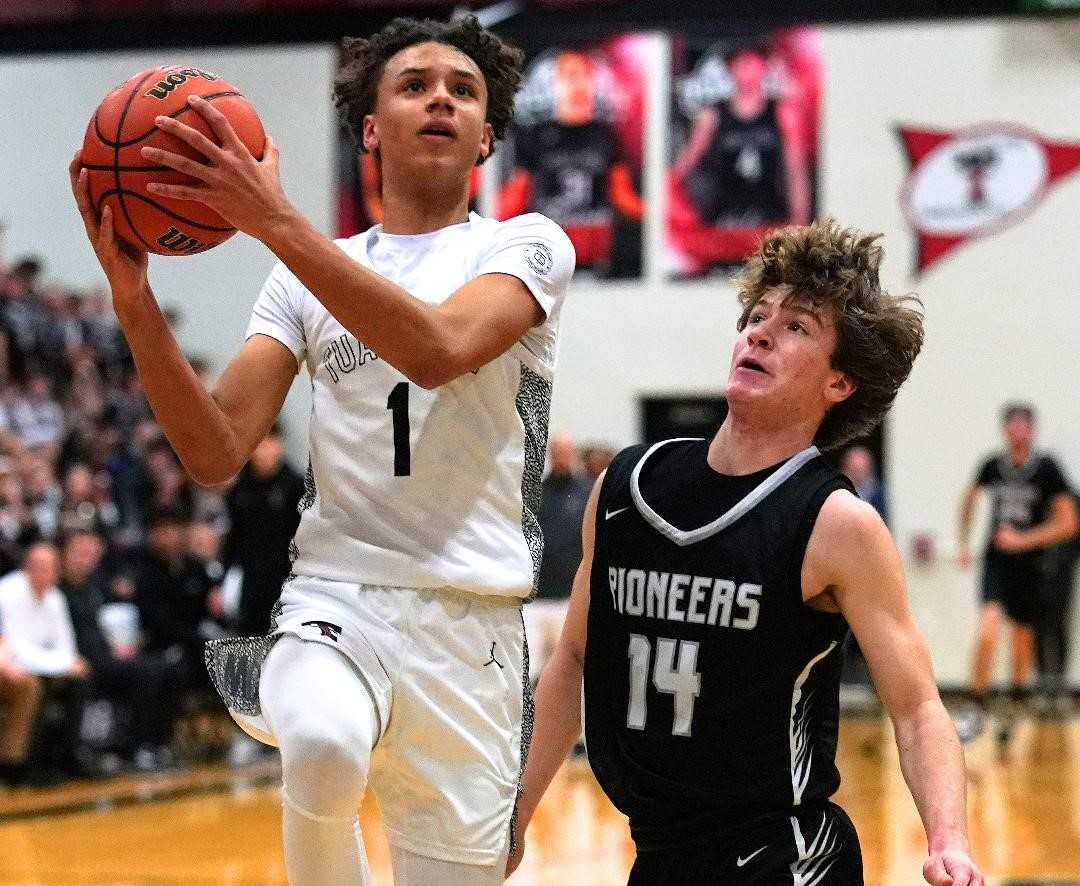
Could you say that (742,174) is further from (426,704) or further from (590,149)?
(426,704)

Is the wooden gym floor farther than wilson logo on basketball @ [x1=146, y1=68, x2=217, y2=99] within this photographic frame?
Yes

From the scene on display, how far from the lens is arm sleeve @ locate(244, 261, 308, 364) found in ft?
10.9

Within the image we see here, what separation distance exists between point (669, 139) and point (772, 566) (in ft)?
42.1

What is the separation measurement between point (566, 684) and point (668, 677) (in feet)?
0.99

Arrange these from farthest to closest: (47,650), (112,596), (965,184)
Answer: (965,184)
(112,596)
(47,650)

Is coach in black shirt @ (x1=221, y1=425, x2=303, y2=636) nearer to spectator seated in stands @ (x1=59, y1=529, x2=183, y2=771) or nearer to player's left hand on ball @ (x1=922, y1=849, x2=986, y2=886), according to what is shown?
spectator seated in stands @ (x1=59, y1=529, x2=183, y2=771)

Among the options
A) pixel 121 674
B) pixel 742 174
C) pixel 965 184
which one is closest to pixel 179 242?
pixel 121 674

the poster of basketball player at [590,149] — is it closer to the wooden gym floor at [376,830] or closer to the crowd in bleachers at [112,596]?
the crowd in bleachers at [112,596]

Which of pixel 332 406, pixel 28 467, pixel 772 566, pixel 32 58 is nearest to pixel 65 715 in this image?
pixel 28 467

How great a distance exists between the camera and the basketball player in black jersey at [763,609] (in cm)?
274

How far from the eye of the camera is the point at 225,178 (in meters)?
2.70

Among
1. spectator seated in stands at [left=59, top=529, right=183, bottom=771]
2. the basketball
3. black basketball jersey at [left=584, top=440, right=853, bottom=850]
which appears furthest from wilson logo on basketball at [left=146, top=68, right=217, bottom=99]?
spectator seated in stands at [left=59, top=529, right=183, bottom=771]

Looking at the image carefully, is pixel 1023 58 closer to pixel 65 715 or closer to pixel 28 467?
pixel 28 467

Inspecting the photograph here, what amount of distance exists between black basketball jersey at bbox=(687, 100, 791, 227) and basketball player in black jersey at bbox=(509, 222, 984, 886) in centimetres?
1230
